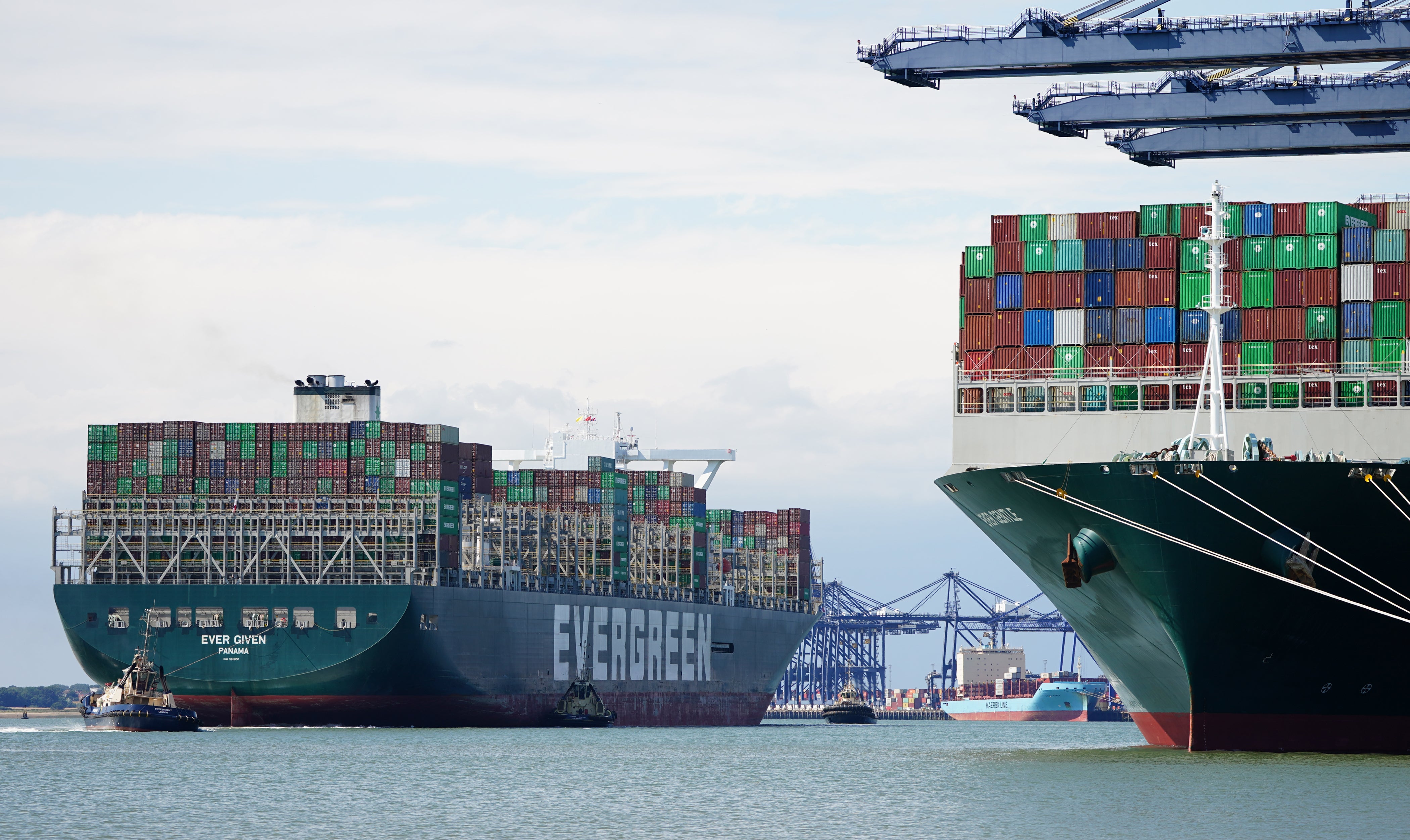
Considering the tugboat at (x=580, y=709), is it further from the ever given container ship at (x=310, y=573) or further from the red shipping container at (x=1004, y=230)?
the red shipping container at (x=1004, y=230)

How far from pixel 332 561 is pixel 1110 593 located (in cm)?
3048

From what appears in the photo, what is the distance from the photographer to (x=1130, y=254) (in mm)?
45594

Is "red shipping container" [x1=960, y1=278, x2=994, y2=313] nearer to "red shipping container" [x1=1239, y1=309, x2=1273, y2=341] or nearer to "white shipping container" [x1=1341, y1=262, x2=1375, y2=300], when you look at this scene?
"red shipping container" [x1=1239, y1=309, x2=1273, y2=341]

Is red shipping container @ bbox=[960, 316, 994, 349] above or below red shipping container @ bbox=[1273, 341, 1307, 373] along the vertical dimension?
above

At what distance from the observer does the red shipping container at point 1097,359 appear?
4509 cm

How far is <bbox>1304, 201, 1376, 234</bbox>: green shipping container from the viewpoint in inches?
1731

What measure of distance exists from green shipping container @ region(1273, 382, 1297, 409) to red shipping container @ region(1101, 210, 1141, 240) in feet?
15.2

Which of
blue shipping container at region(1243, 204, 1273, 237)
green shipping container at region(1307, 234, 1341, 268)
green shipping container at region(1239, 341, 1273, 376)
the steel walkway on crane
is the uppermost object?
the steel walkway on crane

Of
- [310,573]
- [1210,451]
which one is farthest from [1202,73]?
[310,573]

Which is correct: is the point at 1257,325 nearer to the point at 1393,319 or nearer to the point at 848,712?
the point at 1393,319

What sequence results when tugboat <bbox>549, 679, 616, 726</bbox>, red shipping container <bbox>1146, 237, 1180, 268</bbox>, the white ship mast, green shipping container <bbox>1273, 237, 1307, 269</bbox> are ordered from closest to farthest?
the white ship mast → green shipping container <bbox>1273, 237, 1307, 269</bbox> → red shipping container <bbox>1146, 237, 1180, 268</bbox> → tugboat <bbox>549, 679, 616, 726</bbox>

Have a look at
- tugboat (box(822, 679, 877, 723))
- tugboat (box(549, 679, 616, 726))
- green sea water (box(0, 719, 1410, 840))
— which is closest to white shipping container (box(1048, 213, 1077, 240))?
green sea water (box(0, 719, 1410, 840))

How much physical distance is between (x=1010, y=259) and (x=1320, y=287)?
680 cm

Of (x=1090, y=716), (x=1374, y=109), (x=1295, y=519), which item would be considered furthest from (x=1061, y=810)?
(x=1090, y=716)
